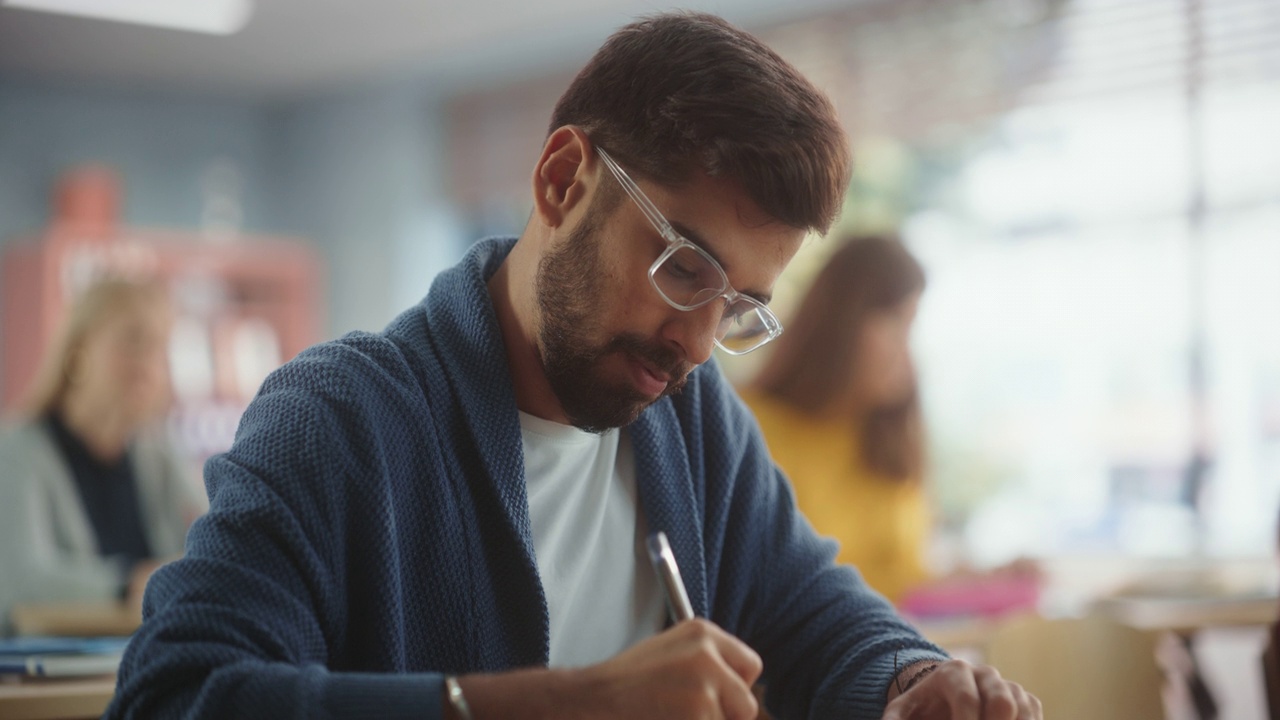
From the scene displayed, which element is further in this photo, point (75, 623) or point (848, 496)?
point (848, 496)

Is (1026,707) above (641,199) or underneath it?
underneath

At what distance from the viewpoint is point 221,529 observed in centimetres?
91

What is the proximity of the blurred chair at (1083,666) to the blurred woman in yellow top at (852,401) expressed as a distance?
0.90 metres

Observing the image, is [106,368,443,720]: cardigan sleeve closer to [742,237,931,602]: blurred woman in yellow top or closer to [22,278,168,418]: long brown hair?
[742,237,931,602]: blurred woman in yellow top

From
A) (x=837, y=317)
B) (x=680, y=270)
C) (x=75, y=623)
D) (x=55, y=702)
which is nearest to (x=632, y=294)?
(x=680, y=270)

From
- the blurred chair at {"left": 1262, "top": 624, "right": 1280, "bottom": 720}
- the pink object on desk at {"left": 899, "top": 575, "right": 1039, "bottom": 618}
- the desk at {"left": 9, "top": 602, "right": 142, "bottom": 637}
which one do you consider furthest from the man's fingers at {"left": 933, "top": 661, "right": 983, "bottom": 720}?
the pink object on desk at {"left": 899, "top": 575, "right": 1039, "bottom": 618}

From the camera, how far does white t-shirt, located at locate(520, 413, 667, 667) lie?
3.94 feet

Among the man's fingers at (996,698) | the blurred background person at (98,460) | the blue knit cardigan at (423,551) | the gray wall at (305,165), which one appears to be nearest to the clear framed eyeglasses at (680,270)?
the blue knit cardigan at (423,551)

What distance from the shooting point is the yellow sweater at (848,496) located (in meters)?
2.68

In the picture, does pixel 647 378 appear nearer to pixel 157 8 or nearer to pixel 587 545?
pixel 587 545

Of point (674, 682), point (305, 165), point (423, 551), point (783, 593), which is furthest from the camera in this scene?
point (305, 165)

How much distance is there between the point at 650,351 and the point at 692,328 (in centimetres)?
4

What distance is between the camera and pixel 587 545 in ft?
4.03

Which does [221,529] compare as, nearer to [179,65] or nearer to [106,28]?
[106,28]
